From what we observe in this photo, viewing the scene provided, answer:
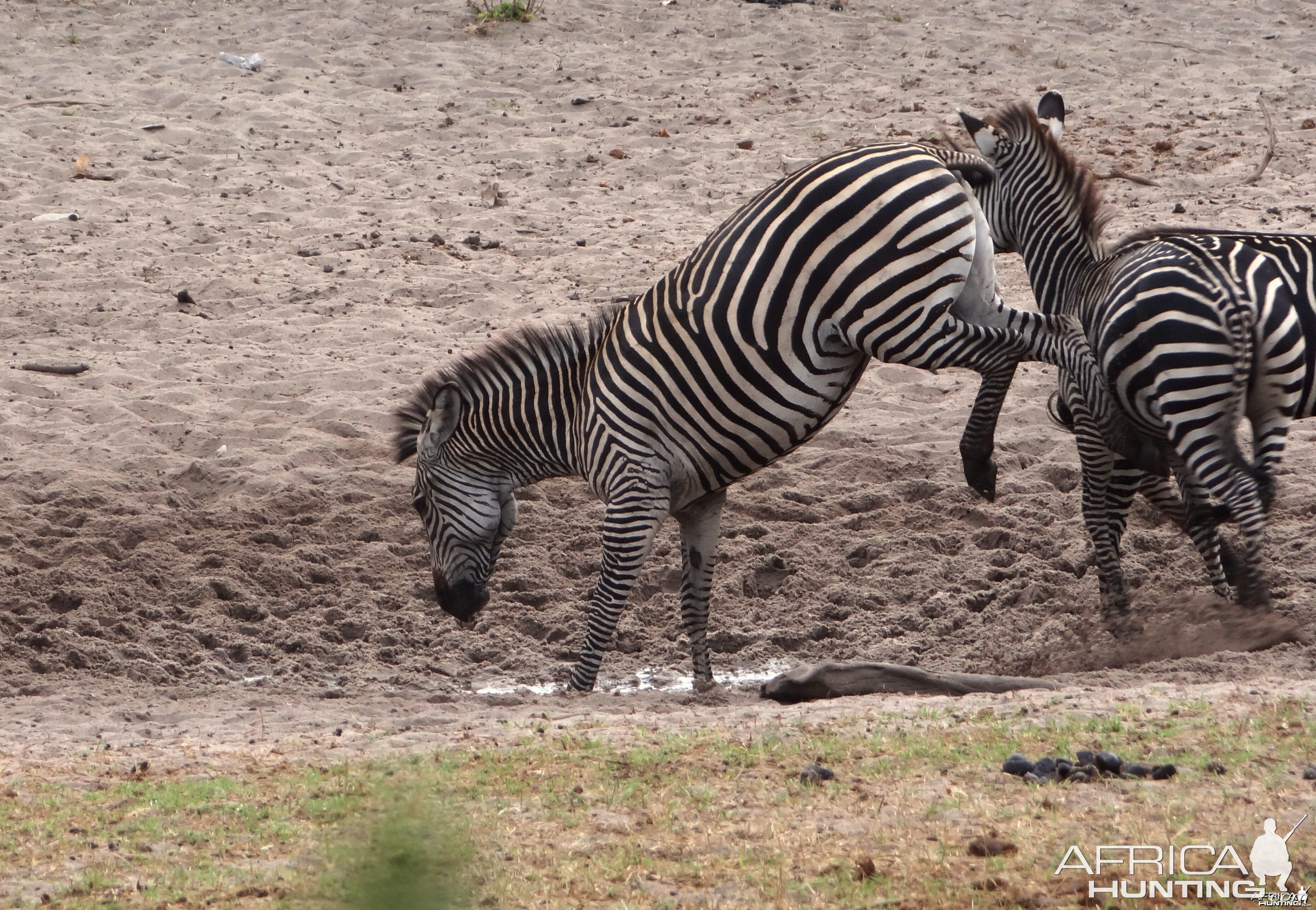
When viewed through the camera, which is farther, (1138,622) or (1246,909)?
(1138,622)

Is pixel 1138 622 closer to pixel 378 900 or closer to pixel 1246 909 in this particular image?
pixel 1246 909

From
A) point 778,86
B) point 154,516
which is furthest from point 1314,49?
point 154,516

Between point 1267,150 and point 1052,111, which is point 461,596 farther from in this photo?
point 1267,150

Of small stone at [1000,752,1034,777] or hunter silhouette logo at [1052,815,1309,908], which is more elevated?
hunter silhouette logo at [1052,815,1309,908]

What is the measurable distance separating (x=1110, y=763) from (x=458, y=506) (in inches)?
153

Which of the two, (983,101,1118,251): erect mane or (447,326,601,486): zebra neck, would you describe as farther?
(983,101,1118,251): erect mane

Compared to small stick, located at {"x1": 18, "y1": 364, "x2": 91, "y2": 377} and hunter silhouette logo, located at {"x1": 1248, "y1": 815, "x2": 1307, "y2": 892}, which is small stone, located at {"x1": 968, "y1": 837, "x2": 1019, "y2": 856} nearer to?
hunter silhouette logo, located at {"x1": 1248, "y1": 815, "x2": 1307, "y2": 892}

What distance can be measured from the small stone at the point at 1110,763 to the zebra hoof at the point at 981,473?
3.14 metres

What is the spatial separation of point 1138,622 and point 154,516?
545cm

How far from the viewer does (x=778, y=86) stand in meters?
14.4

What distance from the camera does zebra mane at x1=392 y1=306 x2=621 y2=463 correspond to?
7.03 m

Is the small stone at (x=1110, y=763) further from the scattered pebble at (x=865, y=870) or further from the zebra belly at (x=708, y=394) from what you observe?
the zebra belly at (x=708, y=394)

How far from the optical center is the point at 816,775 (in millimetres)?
4348

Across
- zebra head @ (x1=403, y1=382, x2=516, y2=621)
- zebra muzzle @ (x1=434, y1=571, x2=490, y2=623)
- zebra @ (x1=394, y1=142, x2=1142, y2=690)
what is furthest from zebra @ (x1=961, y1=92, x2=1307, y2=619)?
zebra muzzle @ (x1=434, y1=571, x2=490, y2=623)
